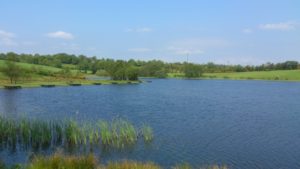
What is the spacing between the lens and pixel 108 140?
2777cm

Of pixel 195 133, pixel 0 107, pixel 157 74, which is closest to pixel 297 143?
pixel 195 133

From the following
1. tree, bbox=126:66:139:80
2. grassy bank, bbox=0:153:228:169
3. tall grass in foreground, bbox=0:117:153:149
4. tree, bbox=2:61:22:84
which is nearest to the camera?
grassy bank, bbox=0:153:228:169

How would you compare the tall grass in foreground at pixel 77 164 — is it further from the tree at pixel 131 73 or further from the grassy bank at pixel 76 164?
the tree at pixel 131 73

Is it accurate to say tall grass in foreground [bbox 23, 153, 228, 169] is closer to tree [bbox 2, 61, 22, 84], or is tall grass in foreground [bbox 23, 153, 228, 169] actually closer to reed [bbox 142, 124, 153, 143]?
reed [bbox 142, 124, 153, 143]

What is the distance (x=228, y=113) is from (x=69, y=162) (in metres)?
37.8

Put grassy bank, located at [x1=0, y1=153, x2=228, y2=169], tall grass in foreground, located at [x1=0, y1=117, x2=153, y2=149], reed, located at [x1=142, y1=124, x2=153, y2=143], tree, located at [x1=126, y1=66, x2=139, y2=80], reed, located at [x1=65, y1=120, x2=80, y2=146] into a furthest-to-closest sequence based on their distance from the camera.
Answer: tree, located at [x1=126, y1=66, x2=139, y2=80] < reed, located at [x1=142, y1=124, x2=153, y2=143] < reed, located at [x1=65, y1=120, x2=80, y2=146] < tall grass in foreground, located at [x1=0, y1=117, x2=153, y2=149] < grassy bank, located at [x1=0, y1=153, x2=228, y2=169]

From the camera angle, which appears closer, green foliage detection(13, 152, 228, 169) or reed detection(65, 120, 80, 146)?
green foliage detection(13, 152, 228, 169)

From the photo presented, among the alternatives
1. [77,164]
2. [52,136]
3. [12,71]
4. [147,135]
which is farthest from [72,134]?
[12,71]

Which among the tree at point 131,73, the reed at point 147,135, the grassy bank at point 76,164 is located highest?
the tree at point 131,73

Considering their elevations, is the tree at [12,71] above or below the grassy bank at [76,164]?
above

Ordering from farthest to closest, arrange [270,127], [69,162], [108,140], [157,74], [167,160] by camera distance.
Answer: [157,74] < [270,127] < [108,140] < [167,160] < [69,162]

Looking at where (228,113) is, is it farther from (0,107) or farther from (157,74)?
(157,74)

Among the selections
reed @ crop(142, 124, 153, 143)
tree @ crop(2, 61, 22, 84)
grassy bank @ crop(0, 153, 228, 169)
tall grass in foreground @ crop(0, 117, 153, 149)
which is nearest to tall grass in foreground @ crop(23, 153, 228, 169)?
grassy bank @ crop(0, 153, 228, 169)

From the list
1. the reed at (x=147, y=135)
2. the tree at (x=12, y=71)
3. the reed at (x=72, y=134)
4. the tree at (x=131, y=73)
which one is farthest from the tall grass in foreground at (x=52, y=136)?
the tree at (x=131, y=73)
